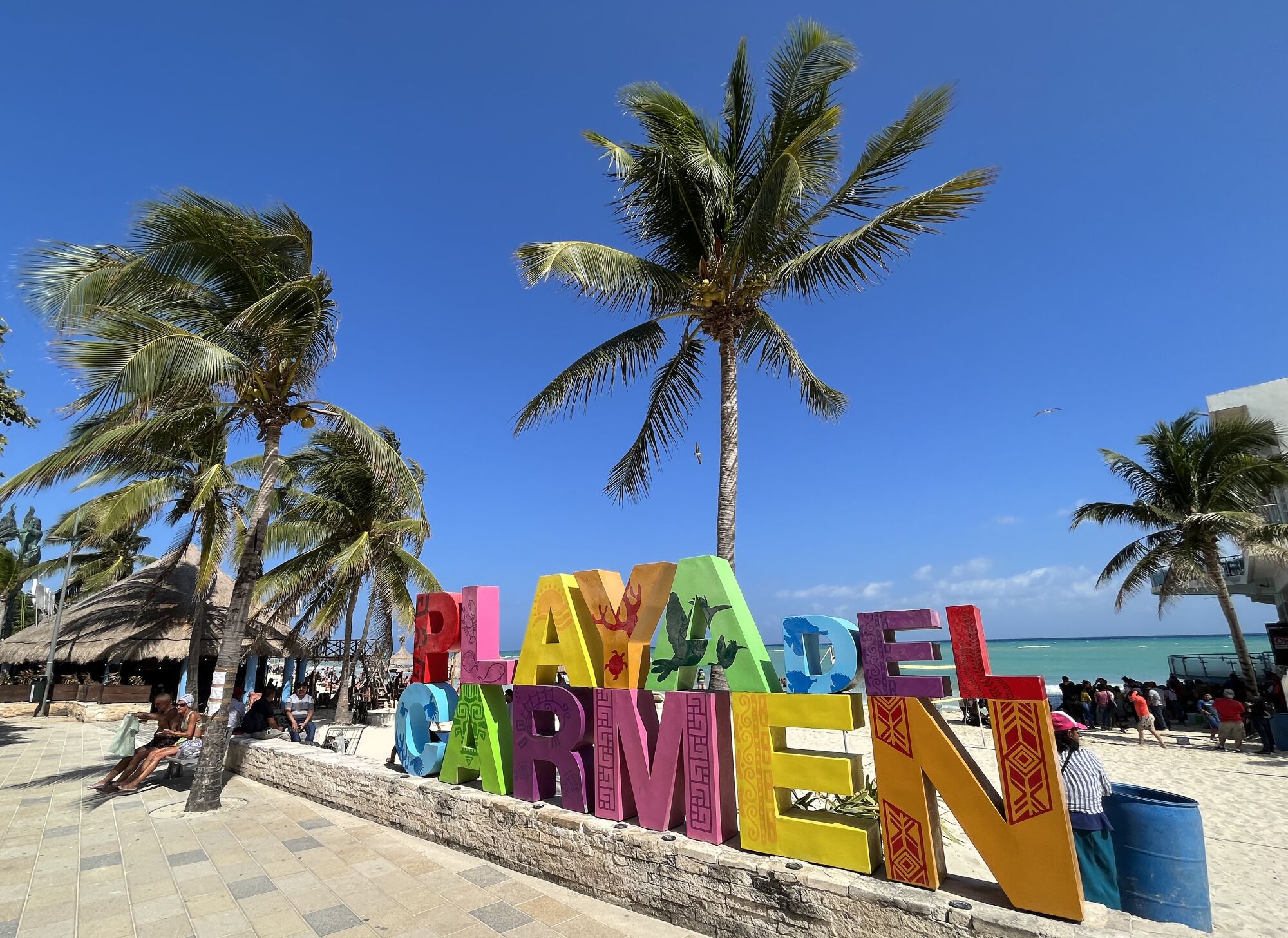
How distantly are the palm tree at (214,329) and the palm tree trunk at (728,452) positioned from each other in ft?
16.1

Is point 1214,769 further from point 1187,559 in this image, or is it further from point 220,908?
point 220,908

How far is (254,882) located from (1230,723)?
63.1 feet

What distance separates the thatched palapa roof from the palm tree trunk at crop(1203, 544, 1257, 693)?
96.8 feet

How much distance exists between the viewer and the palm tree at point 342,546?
58.7 ft

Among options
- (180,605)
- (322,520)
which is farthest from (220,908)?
(180,605)

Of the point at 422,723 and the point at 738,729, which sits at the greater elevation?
the point at 738,729

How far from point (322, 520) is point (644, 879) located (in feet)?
53.6

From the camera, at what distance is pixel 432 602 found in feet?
27.5

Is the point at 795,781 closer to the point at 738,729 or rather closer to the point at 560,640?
the point at 738,729

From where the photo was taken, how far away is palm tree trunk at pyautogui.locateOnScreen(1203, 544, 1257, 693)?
18250mm

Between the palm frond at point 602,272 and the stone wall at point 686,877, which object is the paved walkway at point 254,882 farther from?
the palm frond at point 602,272

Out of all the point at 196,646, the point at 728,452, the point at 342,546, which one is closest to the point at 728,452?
the point at 728,452

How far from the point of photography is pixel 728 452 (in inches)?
354

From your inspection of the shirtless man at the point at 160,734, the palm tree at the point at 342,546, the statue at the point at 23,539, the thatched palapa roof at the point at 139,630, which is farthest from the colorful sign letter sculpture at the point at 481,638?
the statue at the point at 23,539
